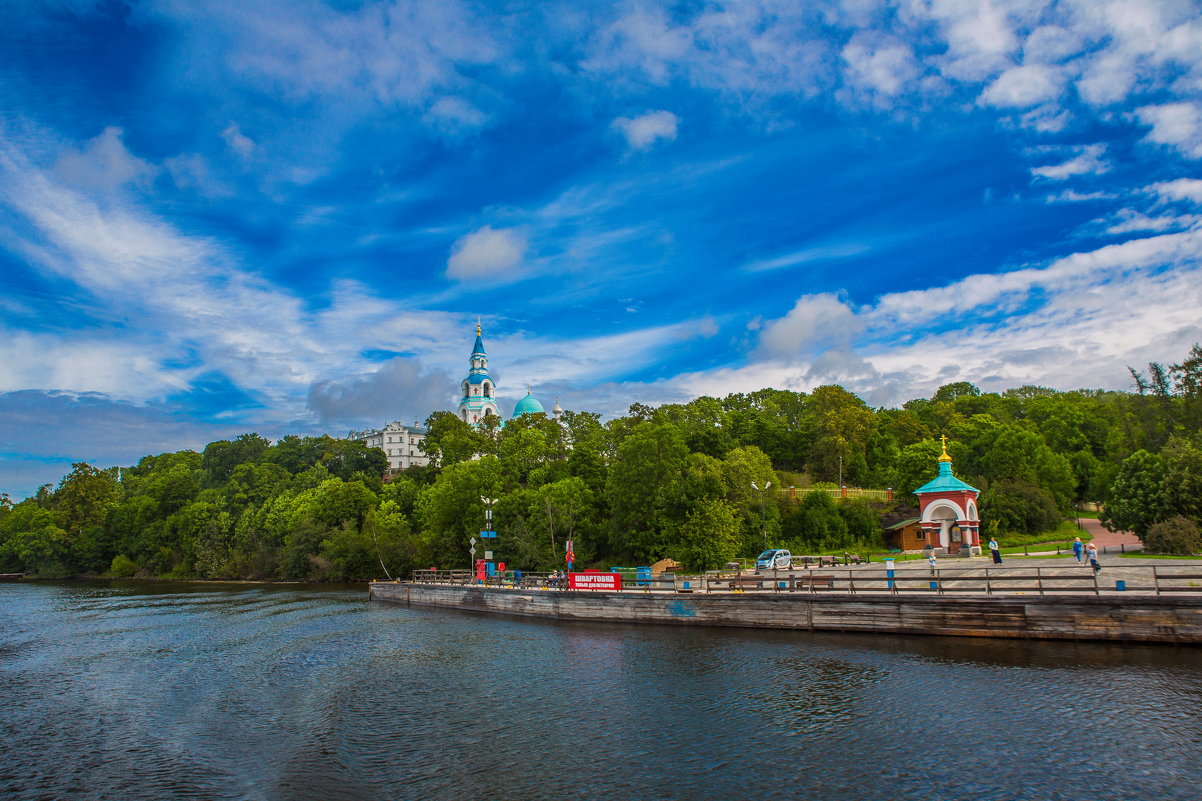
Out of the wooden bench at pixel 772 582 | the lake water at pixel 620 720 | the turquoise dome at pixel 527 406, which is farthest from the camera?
the turquoise dome at pixel 527 406

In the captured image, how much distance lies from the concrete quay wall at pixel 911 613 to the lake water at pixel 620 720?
941mm

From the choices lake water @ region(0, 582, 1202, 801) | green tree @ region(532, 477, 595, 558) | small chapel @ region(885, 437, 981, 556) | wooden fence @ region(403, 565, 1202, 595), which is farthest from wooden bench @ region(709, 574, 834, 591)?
green tree @ region(532, 477, 595, 558)

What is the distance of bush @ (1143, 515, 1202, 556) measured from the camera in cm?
4034

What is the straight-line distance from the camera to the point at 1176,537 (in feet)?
134

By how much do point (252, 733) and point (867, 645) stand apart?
2471 cm

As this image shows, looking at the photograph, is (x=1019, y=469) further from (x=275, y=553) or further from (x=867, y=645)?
(x=275, y=553)

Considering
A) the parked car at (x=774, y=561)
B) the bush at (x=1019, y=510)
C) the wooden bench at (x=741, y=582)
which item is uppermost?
the bush at (x=1019, y=510)

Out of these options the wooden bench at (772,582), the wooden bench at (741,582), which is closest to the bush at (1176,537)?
the wooden bench at (772,582)

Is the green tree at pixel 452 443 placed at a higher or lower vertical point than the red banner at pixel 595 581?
higher

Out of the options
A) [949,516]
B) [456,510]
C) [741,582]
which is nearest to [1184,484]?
[949,516]

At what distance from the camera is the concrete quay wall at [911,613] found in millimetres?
26641

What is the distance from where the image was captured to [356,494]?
307 ft

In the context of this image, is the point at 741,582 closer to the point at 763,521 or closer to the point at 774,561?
the point at 774,561

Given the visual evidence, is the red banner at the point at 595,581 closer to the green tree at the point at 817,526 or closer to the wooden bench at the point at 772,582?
the wooden bench at the point at 772,582
